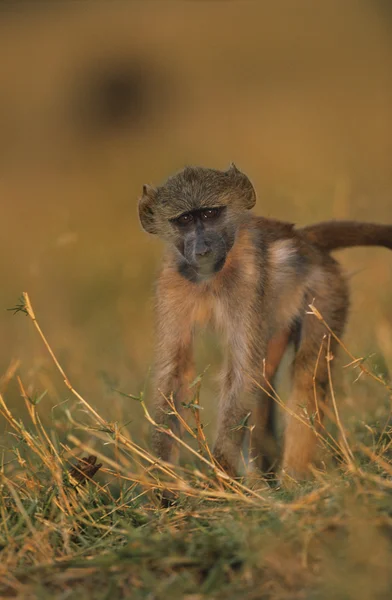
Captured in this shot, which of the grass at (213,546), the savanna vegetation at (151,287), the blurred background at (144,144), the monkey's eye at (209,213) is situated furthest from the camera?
the blurred background at (144,144)

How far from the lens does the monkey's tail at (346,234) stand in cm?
574

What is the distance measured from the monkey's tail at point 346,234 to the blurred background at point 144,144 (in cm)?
28

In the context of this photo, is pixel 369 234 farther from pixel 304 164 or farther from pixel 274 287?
pixel 304 164

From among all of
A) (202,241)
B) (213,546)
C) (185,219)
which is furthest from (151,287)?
(213,546)

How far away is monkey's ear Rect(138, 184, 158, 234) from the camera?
554 centimetres

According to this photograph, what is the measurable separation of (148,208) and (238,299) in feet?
2.67

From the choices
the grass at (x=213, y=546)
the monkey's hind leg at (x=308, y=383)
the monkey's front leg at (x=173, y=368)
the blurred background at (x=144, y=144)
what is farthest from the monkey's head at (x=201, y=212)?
the grass at (x=213, y=546)

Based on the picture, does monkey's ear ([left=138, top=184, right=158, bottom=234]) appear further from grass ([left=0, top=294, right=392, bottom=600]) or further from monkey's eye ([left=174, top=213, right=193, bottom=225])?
grass ([left=0, top=294, right=392, bottom=600])

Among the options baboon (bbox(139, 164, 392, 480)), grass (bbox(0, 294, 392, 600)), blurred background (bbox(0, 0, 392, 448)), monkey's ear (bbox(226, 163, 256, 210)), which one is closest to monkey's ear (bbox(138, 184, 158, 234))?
baboon (bbox(139, 164, 392, 480))

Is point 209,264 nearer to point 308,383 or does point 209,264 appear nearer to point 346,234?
point 308,383

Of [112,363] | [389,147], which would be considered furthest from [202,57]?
[112,363]

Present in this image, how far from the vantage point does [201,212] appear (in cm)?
531

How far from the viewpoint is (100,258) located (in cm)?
1080

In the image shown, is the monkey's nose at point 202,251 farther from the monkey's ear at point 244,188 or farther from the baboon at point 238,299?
the monkey's ear at point 244,188
